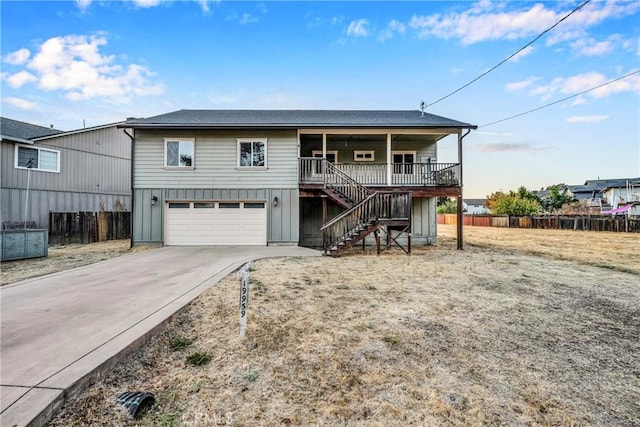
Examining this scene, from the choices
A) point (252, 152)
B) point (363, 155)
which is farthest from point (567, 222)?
point (252, 152)

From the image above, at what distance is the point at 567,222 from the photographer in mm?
23500

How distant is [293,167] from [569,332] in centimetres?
957

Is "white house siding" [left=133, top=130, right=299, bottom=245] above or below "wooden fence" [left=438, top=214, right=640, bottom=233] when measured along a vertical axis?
above

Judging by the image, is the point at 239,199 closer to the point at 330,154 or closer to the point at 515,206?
the point at 330,154

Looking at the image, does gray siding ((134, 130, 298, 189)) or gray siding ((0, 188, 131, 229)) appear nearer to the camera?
gray siding ((134, 130, 298, 189))

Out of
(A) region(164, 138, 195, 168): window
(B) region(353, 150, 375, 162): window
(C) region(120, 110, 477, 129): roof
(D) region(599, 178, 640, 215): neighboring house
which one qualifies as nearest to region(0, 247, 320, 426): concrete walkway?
(A) region(164, 138, 195, 168): window

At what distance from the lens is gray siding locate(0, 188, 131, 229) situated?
1262 centimetres

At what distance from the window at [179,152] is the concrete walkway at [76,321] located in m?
5.24

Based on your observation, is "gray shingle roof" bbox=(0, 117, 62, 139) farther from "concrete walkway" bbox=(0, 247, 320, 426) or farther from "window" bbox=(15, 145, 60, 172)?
"concrete walkway" bbox=(0, 247, 320, 426)

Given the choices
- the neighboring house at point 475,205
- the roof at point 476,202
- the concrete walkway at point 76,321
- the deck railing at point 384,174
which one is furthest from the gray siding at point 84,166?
the roof at point 476,202

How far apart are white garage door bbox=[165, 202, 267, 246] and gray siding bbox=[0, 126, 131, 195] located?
780 centimetres

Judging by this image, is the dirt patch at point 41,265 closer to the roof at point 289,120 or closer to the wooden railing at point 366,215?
the roof at point 289,120

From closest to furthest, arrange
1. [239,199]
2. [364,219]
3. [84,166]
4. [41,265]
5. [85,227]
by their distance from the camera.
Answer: [41,265] → [364,219] → [239,199] → [85,227] → [84,166]

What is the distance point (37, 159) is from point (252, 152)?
36.0 feet
